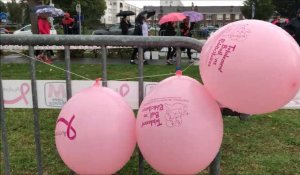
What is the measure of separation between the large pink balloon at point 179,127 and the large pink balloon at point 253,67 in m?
0.14

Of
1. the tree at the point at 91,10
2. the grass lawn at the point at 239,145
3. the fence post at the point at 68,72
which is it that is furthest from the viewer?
the tree at the point at 91,10

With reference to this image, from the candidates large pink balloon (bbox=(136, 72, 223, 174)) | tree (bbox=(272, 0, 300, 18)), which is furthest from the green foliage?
large pink balloon (bbox=(136, 72, 223, 174))

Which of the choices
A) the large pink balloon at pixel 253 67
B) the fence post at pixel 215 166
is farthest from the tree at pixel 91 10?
the large pink balloon at pixel 253 67

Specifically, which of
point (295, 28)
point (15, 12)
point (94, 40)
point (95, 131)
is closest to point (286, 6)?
point (15, 12)

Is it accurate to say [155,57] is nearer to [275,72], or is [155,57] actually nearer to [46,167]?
[46,167]

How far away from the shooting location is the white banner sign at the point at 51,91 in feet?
9.08

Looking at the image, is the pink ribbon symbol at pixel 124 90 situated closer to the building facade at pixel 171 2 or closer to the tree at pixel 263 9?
the tree at pixel 263 9

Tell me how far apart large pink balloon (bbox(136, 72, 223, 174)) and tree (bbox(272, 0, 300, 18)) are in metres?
61.0

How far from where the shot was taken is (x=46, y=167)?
4.31 m

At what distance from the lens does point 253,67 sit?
216 centimetres

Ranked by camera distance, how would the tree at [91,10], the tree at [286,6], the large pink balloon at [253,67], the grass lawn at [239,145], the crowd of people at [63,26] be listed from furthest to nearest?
the tree at [286,6]
the tree at [91,10]
the crowd of people at [63,26]
the grass lawn at [239,145]
the large pink balloon at [253,67]

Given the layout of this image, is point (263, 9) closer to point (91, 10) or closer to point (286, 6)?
point (286, 6)

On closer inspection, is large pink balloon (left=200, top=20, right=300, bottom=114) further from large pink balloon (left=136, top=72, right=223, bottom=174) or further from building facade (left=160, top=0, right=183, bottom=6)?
building facade (left=160, top=0, right=183, bottom=6)

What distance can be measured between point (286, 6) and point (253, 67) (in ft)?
208
